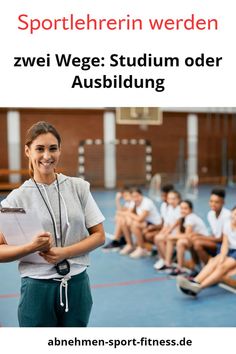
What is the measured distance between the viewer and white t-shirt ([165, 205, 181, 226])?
117 inches

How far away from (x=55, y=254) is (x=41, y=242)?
0.22ft

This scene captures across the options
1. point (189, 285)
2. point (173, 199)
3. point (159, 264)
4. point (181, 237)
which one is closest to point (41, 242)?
point (189, 285)

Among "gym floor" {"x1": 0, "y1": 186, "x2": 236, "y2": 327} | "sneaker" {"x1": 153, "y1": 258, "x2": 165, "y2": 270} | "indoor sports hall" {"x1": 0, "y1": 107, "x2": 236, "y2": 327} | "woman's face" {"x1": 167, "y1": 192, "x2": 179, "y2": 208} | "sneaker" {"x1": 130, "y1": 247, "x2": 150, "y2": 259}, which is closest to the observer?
"gym floor" {"x1": 0, "y1": 186, "x2": 236, "y2": 327}

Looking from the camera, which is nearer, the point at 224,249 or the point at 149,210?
the point at 224,249

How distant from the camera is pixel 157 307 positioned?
2.12 meters

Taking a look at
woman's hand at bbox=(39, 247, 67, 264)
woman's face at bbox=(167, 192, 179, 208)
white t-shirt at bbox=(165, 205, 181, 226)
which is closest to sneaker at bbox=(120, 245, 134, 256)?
white t-shirt at bbox=(165, 205, 181, 226)

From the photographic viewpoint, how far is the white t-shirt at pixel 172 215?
2.97m

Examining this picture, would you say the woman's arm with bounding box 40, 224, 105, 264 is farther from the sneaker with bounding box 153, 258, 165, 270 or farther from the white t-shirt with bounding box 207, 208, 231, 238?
the sneaker with bounding box 153, 258, 165, 270

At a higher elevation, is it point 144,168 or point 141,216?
point 144,168

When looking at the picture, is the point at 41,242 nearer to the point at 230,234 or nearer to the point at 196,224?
the point at 230,234

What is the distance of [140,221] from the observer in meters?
3.24

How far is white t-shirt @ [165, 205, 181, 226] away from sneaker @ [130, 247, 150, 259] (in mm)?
325

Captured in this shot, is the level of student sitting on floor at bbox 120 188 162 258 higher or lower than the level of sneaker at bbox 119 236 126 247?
higher

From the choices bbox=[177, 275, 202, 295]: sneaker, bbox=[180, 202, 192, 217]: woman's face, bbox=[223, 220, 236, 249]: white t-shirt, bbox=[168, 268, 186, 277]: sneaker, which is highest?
bbox=[180, 202, 192, 217]: woman's face
